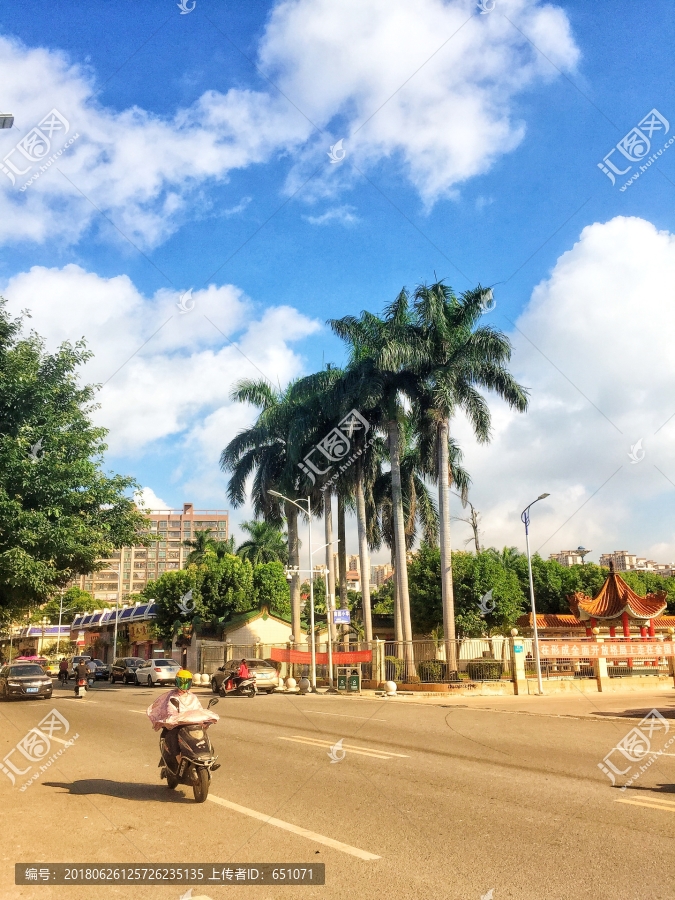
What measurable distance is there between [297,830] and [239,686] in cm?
2304

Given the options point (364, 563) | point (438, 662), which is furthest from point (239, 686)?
point (364, 563)

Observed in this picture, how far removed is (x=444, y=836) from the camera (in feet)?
21.8

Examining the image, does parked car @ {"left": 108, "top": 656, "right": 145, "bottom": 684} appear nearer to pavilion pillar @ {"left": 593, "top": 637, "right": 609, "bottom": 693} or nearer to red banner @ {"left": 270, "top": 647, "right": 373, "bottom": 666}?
red banner @ {"left": 270, "top": 647, "right": 373, "bottom": 666}

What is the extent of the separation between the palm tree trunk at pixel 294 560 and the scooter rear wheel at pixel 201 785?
29.8 meters

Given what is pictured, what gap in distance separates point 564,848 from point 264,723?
12.1 metres

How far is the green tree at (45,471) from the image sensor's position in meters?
16.0

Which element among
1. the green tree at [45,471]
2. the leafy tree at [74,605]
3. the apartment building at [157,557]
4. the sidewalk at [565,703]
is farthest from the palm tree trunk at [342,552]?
the apartment building at [157,557]

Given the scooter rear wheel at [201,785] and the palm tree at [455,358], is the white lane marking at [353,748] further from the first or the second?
the palm tree at [455,358]

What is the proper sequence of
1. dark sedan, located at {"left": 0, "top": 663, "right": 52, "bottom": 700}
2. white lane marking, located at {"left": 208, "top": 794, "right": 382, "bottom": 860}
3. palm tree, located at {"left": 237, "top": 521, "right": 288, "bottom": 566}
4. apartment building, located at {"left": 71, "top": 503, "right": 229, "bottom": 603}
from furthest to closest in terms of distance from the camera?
1. apartment building, located at {"left": 71, "top": 503, "right": 229, "bottom": 603}
2. palm tree, located at {"left": 237, "top": 521, "right": 288, "bottom": 566}
3. dark sedan, located at {"left": 0, "top": 663, "right": 52, "bottom": 700}
4. white lane marking, located at {"left": 208, "top": 794, "right": 382, "bottom": 860}

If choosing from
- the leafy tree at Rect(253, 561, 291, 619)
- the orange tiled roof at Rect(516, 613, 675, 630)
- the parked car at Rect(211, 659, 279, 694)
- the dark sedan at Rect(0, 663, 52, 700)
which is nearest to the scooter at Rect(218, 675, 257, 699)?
the parked car at Rect(211, 659, 279, 694)

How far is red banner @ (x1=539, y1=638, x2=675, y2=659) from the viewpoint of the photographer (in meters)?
30.3

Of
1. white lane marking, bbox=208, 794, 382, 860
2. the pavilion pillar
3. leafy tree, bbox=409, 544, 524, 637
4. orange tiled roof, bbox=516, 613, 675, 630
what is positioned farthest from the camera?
orange tiled roof, bbox=516, 613, 675, 630

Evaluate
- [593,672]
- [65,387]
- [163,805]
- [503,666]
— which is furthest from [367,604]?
[163,805]

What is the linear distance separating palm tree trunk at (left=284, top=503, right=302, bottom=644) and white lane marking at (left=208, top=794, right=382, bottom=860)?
29908mm
